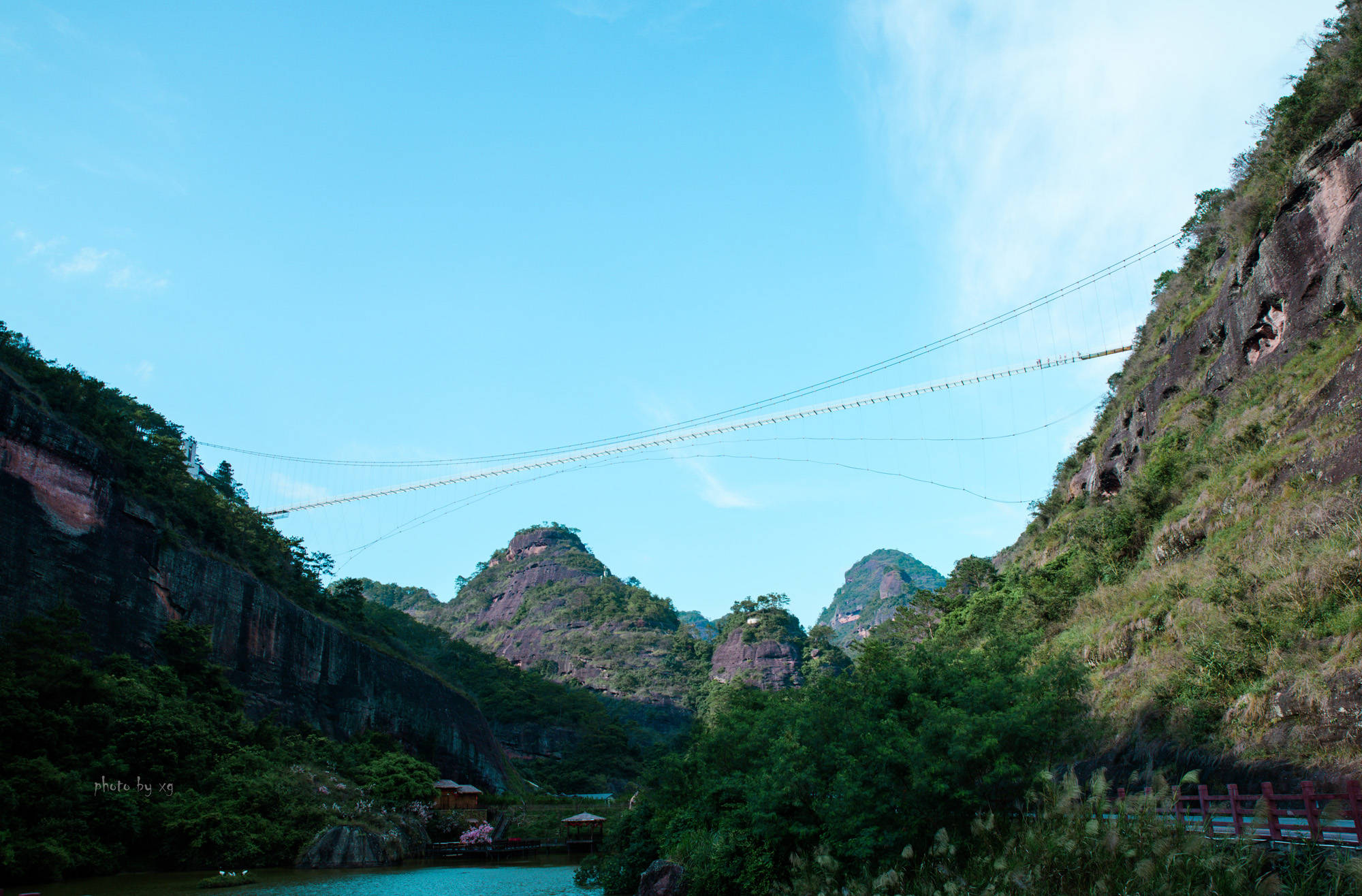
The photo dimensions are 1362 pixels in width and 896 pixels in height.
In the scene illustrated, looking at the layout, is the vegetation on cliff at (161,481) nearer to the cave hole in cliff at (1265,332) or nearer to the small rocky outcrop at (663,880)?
the small rocky outcrop at (663,880)

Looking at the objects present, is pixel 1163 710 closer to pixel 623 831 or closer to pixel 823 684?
pixel 823 684

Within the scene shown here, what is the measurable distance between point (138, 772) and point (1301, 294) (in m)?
35.6

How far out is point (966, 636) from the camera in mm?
31688

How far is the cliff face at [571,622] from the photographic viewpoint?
103 m

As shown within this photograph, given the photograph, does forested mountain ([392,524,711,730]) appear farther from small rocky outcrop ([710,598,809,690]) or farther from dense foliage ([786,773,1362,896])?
dense foliage ([786,773,1362,896])

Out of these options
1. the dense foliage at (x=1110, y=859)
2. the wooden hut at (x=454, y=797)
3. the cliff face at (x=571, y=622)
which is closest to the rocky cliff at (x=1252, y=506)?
the dense foliage at (x=1110, y=859)

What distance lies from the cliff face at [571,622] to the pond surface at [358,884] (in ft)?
217

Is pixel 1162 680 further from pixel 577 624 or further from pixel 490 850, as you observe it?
pixel 577 624

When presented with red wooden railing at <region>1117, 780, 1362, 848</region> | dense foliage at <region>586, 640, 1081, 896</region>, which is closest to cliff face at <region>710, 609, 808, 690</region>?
dense foliage at <region>586, 640, 1081, 896</region>

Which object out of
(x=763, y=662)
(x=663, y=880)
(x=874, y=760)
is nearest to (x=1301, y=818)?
(x=874, y=760)

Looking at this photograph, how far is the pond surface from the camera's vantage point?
22.4 meters

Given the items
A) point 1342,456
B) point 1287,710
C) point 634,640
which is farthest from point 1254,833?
point 634,640

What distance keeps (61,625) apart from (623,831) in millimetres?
20838

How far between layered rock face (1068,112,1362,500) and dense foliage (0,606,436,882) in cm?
3108
